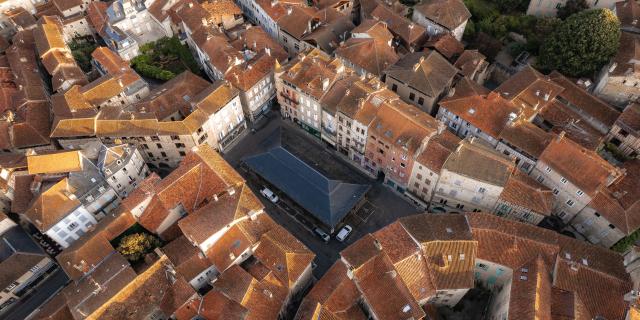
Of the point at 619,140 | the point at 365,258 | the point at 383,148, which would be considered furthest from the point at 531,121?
the point at 365,258

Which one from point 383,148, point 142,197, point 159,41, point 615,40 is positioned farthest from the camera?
point 159,41

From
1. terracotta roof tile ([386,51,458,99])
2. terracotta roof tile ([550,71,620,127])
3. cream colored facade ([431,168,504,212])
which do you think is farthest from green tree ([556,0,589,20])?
A: cream colored facade ([431,168,504,212])

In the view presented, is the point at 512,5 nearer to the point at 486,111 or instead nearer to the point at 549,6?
the point at 549,6

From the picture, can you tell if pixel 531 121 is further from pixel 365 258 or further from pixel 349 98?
pixel 365 258

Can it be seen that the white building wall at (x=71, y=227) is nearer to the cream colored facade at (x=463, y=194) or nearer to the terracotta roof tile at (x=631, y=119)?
the cream colored facade at (x=463, y=194)

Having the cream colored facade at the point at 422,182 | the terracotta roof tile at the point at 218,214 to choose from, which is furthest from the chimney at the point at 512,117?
the terracotta roof tile at the point at 218,214
